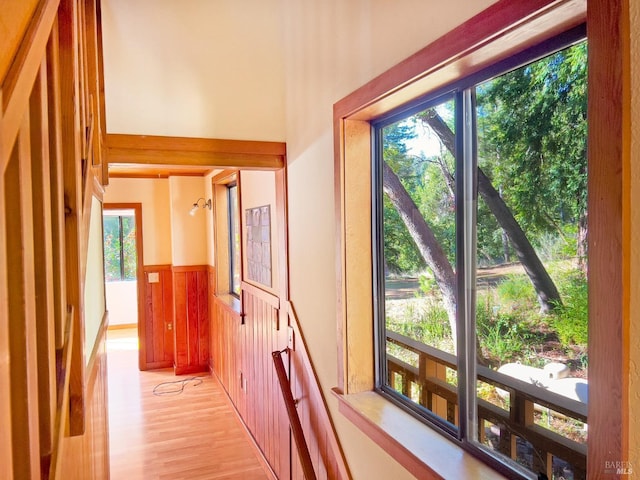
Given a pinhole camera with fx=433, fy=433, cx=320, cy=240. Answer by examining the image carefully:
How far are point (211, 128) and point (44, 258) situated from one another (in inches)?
77.9

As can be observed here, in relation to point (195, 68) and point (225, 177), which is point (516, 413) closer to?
point (195, 68)

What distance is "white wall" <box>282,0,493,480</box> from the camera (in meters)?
1.42

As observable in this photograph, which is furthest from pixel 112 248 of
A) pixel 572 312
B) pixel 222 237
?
→ pixel 572 312

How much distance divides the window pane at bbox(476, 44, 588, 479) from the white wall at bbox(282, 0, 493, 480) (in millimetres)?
271

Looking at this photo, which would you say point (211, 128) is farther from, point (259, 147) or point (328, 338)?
point (328, 338)

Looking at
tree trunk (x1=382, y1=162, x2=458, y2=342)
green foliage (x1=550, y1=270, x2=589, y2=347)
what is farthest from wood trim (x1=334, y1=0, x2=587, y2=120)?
green foliage (x1=550, y1=270, x2=589, y2=347)

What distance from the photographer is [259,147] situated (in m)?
2.64

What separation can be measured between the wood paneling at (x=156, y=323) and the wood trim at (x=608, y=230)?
571cm

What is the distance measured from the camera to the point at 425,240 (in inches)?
62.0

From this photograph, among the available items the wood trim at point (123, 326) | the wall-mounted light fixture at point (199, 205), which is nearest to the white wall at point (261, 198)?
the wall-mounted light fixture at point (199, 205)

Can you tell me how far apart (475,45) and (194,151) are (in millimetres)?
1813

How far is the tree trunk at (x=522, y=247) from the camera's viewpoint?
42.7 inches

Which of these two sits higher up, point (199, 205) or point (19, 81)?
point (199, 205)

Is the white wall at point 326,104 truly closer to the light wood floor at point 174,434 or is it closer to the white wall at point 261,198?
the white wall at point 261,198
